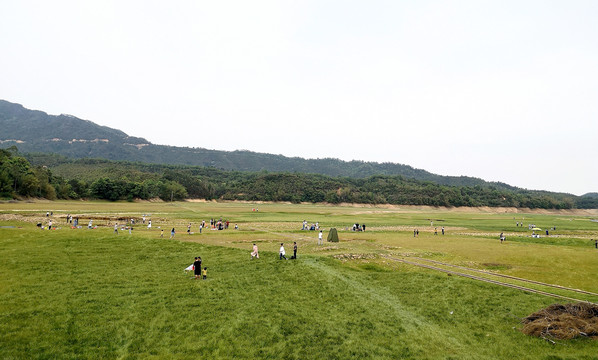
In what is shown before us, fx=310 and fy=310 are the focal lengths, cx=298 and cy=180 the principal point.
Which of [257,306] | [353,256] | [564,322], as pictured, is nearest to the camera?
[564,322]

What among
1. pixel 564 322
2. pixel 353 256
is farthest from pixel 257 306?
pixel 353 256

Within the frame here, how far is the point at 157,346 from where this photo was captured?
14.1 metres

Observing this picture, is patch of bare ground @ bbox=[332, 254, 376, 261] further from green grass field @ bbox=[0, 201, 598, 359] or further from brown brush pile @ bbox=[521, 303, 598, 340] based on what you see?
brown brush pile @ bbox=[521, 303, 598, 340]

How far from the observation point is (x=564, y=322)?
52.8ft

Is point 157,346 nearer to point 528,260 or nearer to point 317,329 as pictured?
point 317,329

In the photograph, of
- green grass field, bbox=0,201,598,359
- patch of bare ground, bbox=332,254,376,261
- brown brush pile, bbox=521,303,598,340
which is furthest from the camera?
patch of bare ground, bbox=332,254,376,261

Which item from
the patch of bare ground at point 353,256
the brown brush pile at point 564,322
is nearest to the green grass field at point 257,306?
the patch of bare ground at point 353,256

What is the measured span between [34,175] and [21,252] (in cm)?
10895

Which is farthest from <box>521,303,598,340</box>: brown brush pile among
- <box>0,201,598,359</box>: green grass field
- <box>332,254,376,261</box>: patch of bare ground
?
<box>332,254,376,261</box>: patch of bare ground

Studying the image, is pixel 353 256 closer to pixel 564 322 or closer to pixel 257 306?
pixel 257 306

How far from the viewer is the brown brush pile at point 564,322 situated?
15.6 m

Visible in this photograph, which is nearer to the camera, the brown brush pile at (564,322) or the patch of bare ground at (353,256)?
the brown brush pile at (564,322)

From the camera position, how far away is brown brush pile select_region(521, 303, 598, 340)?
1559 centimetres

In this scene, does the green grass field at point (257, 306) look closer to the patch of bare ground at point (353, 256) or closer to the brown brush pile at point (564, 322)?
the patch of bare ground at point (353, 256)
